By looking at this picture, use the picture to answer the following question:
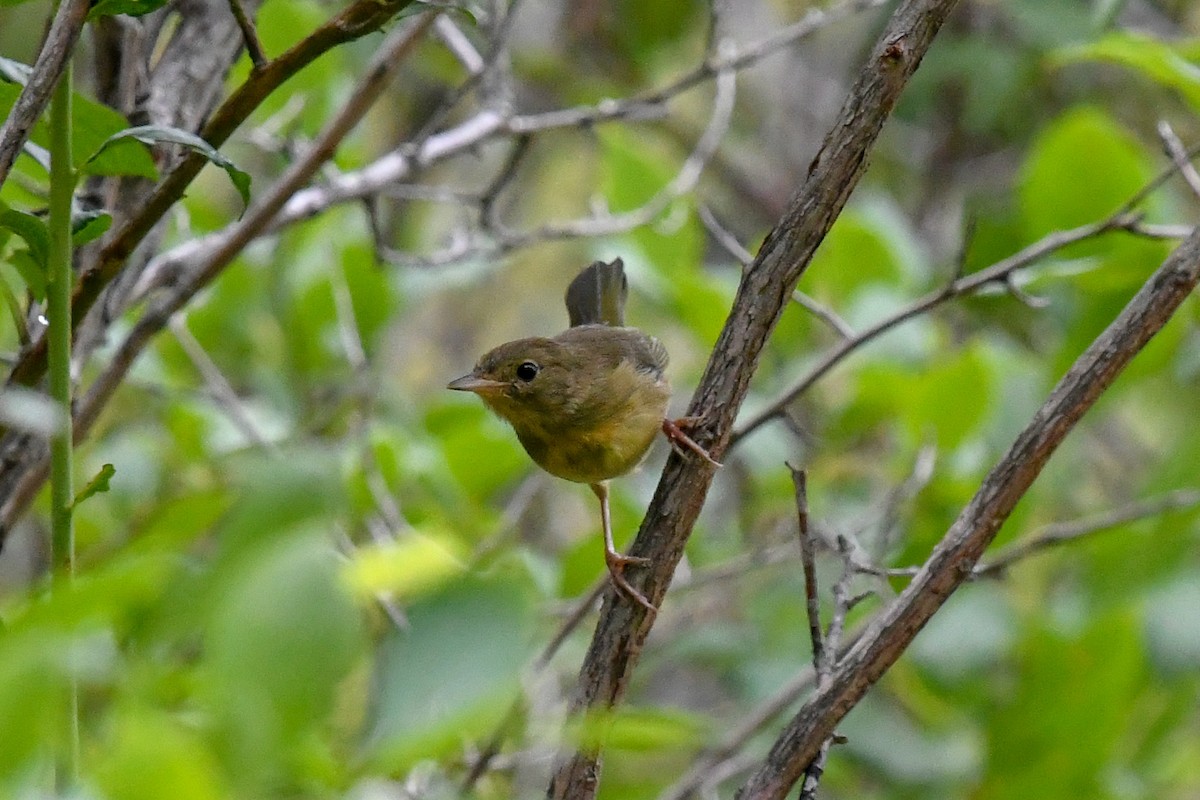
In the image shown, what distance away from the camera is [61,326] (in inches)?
42.6

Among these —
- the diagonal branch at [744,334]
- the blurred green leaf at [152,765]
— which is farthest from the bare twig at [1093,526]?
the blurred green leaf at [152,765]

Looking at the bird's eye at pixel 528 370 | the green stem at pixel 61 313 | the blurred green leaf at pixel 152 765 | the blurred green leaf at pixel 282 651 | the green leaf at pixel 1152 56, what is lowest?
the blurred green leaf at pixel 152 765

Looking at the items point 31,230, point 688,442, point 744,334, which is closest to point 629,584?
point 688,442

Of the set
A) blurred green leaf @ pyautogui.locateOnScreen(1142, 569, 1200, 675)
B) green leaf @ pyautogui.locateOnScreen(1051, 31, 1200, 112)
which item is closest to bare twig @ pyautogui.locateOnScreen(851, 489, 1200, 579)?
blurred green leaf @ pyautogui.locateOnScreen(1142, 569, 1200, 675)

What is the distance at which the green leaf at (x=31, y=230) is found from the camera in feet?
3.73

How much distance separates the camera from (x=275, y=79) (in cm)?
141

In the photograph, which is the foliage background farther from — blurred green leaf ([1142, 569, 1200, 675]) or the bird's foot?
the bird's foot

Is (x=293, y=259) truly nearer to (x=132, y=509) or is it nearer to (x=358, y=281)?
(x=358, y=281)

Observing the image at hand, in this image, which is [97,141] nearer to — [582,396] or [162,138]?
[162,138]

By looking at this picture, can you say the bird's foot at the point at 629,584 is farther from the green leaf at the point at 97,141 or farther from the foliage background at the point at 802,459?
the green leaf at the point at 97,141

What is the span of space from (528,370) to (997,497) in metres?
1.54

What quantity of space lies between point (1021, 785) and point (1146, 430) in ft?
12.8

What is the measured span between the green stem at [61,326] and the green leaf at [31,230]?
10 millimetres

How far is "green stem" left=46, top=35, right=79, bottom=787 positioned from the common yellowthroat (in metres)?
1.65
